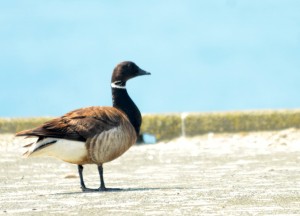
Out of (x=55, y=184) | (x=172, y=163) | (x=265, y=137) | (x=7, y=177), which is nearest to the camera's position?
(x=55, y=184)

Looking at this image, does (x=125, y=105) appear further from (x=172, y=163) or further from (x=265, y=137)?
(x=265, y=137)

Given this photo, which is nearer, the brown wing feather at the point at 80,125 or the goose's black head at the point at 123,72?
the brown wing feather at the point at 80,125

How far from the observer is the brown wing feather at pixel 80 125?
398 inches

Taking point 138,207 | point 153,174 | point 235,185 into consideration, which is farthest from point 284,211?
point 153,174

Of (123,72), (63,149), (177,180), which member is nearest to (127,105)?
(123,72)

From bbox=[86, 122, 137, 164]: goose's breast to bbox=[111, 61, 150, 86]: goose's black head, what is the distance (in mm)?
1336

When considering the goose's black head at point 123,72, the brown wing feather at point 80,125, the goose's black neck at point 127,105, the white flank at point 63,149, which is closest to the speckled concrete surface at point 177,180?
the white flank at point 63,149

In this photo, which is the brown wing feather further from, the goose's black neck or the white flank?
the goose's black neck

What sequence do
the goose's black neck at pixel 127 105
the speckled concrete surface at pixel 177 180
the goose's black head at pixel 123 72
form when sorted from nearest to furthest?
the speckled concrete surface at pixel 177 180, the goose's black neck at pixel 127 105, the goose's black head at pixel 123 72

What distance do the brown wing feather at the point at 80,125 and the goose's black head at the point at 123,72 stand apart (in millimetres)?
1058

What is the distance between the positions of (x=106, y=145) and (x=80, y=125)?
385 mm

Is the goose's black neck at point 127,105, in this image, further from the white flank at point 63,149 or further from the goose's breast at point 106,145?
the white flank at point 63,149

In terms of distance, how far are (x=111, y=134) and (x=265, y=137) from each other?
9.47 meters

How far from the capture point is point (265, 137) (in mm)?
19219
